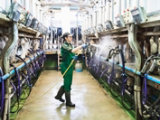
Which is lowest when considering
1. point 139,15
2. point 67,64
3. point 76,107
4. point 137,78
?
point 76,107

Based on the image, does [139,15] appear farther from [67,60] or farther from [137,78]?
[67,60]

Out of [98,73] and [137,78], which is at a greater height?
[137,78]

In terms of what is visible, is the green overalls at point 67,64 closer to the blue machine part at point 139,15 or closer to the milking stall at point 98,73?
the milking stall at point 98,73

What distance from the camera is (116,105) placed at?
3.91 meters

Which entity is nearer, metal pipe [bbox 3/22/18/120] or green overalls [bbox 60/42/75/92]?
metal pipe [bbox 3/22/18/120]

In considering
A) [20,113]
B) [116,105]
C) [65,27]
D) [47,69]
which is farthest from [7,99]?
[65,27]

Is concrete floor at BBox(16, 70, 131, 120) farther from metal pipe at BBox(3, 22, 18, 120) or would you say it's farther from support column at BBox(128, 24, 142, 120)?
metal pipe at BBox(3, 22, 18, 120)

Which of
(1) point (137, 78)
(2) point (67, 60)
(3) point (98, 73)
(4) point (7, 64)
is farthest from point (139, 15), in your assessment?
(3) point (98, 73)

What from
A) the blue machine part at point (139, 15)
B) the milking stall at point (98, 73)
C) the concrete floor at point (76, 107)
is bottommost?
the concrete floor at point (76, 107)

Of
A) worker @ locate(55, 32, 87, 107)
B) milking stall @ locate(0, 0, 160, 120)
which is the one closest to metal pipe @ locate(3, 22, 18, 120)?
milking stall @ locate(0, 0, 160, 120)

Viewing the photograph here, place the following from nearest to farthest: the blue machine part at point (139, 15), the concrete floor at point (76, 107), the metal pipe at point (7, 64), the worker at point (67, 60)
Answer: the metal pipe at point (7, 64), the blue machine part at point (139, 15), the concrete floor at point (76, 107), the worker at point (67, 60)

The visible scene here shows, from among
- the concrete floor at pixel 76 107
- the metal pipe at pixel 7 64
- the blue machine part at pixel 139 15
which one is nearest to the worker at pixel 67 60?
the concrete floor at pixel 76 107

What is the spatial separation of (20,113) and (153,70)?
2418 millimetres

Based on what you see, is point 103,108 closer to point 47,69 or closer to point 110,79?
point 110,79
